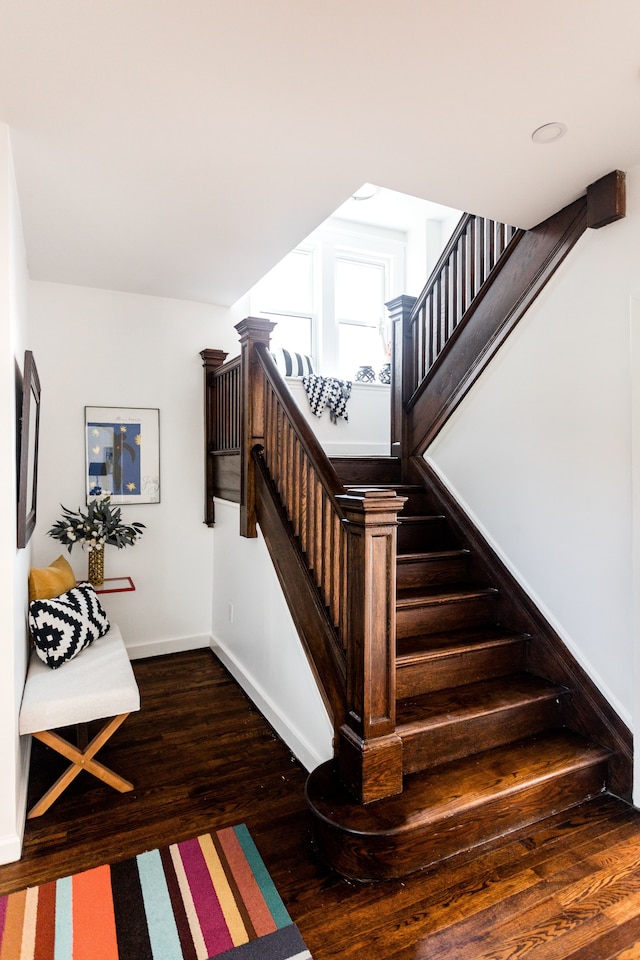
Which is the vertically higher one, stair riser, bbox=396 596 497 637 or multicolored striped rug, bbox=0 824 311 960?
stair riser, bbox=396 596 497 637

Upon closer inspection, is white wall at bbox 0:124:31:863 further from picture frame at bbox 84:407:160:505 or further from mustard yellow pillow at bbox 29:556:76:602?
picture frame at bbox 84:407:160:505

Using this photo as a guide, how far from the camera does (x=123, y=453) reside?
3.97 meters

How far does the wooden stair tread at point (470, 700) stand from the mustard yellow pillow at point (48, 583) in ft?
6.17

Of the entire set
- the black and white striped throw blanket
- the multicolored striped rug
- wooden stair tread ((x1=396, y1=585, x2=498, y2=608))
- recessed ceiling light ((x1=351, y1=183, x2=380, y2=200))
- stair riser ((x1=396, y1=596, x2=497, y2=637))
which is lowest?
the multicolored striped rug

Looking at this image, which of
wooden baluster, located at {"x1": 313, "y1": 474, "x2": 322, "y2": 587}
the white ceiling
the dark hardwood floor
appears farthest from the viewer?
wooden baluster, located at {"x1": 313, "y1": 474, "x2": 322, "y2": 587}

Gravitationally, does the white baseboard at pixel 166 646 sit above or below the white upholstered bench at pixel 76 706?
below

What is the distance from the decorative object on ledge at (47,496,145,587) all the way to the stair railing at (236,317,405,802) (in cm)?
148

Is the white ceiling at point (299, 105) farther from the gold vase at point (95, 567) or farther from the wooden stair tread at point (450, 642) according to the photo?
the wooden stair tread at point (450, 642)

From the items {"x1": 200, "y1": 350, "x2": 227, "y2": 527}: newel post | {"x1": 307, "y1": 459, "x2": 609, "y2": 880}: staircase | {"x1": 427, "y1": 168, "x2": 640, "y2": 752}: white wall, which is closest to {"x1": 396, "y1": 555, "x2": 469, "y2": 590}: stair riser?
{"x1": 307, "y1": 459, "x2": 609, "y2": 880}: staircase

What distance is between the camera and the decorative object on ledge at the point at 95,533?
3.52m

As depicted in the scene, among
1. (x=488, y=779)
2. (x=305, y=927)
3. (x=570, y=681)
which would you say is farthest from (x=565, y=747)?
(x=305, y=927)

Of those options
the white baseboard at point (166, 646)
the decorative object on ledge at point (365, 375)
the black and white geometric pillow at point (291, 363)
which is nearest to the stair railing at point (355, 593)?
the white baseboard at point (166, 646)

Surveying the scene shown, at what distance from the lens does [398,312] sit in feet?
12.8

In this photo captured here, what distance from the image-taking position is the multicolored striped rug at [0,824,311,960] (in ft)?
5.37
